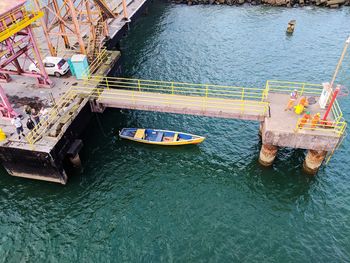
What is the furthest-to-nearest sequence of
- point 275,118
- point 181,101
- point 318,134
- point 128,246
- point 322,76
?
point 322,76, point 181,101, point 275,118, point 318,134, point 128,246

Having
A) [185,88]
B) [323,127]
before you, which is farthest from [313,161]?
[185,88]

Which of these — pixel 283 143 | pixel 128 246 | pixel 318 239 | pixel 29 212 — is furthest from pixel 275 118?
pixel 29 212

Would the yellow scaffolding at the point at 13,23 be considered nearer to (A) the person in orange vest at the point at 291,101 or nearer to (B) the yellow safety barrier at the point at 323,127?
(A) the person in orange vest at the point at 291,101

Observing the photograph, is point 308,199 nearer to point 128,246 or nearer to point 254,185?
point 254,185

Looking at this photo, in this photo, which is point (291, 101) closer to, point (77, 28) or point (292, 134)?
point (292, 134)

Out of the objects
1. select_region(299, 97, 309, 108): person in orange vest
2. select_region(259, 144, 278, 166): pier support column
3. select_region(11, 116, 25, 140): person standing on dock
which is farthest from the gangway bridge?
select_region(259, 144, 278, 166): pier support column
